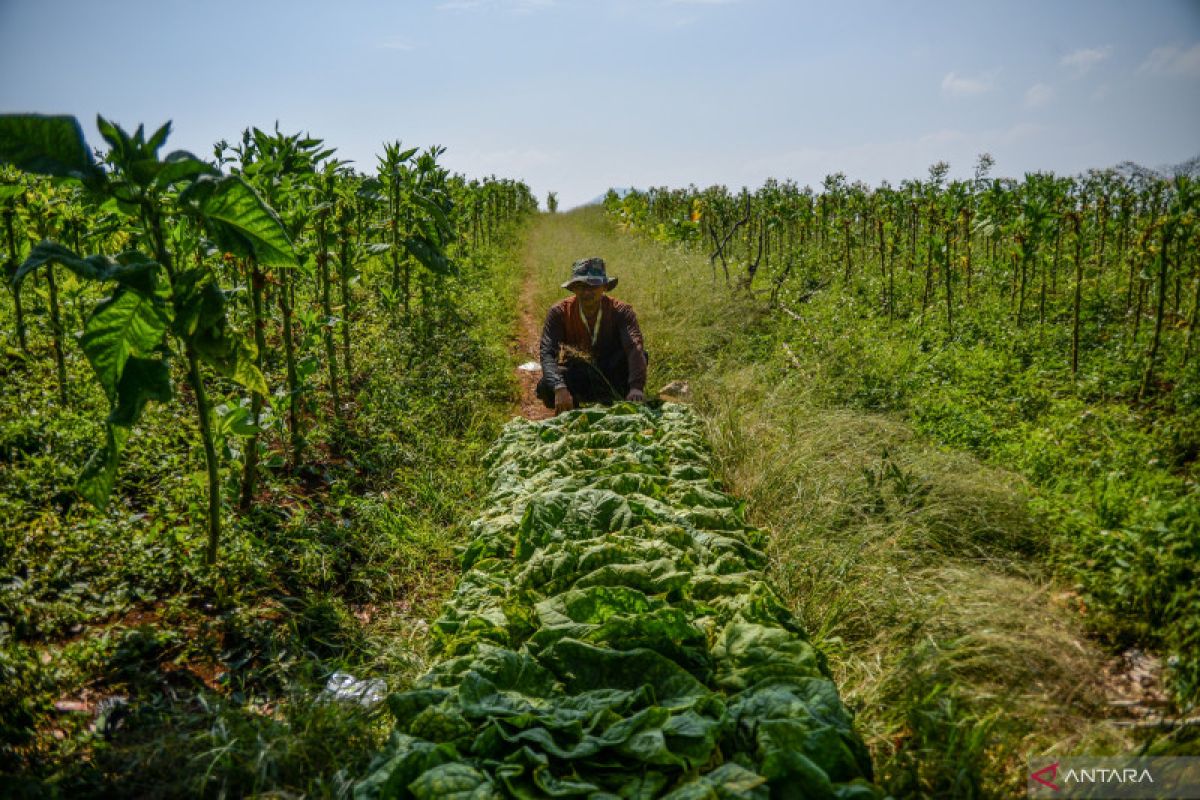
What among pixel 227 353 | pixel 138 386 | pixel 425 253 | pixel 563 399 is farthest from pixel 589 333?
pixel 138 386

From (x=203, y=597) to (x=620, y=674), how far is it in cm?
219

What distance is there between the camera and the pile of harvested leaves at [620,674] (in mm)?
1937

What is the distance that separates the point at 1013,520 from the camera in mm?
3768

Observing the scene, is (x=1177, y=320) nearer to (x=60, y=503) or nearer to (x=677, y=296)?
(x=677, y=296)

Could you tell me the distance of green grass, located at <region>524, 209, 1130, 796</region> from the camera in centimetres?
234

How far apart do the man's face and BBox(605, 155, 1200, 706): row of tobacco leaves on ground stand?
2.07 meters

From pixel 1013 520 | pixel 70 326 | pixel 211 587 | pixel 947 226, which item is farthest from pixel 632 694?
pixel 947 226

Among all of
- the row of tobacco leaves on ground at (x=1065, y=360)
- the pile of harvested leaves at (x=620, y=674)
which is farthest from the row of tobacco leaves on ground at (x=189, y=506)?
the row of tobacco leaves on ground at (x=1065, y=360)

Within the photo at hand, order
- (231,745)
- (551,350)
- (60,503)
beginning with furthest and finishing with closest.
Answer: (551,350), (60,503), (231,745)

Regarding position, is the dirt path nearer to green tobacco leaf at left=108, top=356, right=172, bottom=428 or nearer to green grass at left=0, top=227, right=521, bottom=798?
green grass at left=0, top=227, right=521, bottom=798

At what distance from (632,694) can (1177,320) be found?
7959 mm

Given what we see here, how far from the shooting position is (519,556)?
10.6 feet

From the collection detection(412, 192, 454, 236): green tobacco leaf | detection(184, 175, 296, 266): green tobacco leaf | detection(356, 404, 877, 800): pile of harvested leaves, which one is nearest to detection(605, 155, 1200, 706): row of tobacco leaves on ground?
detection(356, 404, 877, 800): pile of harvested leaves

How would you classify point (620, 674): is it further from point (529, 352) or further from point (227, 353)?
point (529, 352)
